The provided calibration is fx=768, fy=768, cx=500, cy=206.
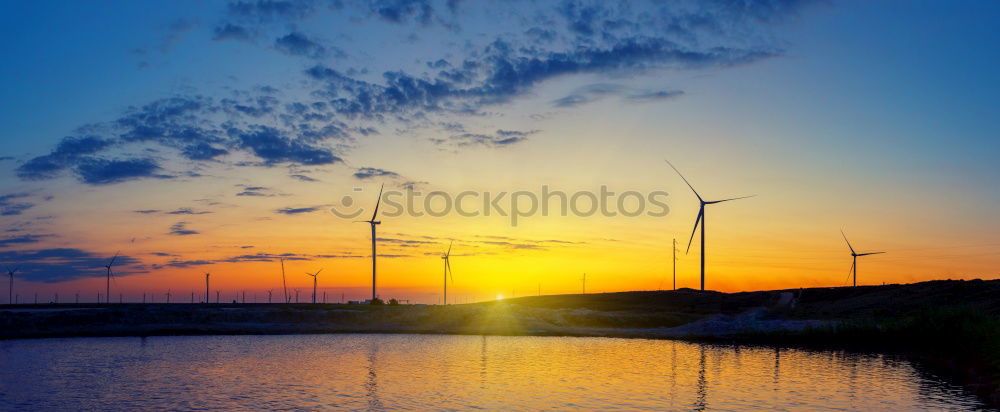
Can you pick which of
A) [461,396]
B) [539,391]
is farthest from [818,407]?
[461,396]

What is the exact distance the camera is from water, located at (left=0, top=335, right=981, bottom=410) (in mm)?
35281

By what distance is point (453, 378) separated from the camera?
43.1 meters

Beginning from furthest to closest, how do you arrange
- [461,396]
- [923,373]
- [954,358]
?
[954,358]
[923,373]
[461,396]

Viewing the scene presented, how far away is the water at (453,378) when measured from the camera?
3528cm

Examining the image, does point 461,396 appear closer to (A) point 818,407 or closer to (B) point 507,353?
(A) point 818,407

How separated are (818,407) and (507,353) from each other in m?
26.9

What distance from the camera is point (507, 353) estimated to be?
190ft

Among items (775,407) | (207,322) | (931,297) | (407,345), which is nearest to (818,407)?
(775,407)

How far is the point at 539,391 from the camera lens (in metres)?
38.6

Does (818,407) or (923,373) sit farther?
(923,373)

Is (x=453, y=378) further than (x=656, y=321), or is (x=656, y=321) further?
(x=656, y=321)

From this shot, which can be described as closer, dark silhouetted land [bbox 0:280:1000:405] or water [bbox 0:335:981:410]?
water [bbox 0:335:981:410]

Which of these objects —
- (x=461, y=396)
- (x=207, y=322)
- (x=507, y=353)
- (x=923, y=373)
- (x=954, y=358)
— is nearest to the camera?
(x=461, y=396)

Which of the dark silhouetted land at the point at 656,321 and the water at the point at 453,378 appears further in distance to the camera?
the dark silhouetted land at the point at 656,321
